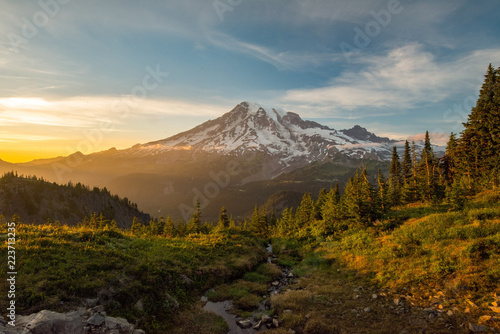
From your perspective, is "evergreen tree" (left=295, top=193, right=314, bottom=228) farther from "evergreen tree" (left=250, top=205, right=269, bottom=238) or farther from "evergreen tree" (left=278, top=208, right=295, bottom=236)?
"evergreen tree" (left=250, top=205, right=269, bottom=238)

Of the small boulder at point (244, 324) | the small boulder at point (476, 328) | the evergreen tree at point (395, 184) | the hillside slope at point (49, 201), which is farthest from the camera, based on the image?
the hillside slope at point (49, 201)

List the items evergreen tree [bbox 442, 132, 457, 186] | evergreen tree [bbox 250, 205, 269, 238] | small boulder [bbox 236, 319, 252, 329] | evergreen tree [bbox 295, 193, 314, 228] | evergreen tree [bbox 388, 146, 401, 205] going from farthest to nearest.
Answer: evergreen tree [bbox 250, 205, 269, 238] → evergreen tree [bbox 295, 193, 314, 228] → evergreen tree [bbox 442, 132, 457, 186] → evergreen tree [bbox 388, 146, 401, 205] → small boulder [bbox 236, 319, 252, 329]

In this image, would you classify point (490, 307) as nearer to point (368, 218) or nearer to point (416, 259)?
point (416, 259)

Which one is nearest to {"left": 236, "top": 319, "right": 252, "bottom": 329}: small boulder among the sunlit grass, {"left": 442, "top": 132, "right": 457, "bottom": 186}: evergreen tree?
the sunlit grass

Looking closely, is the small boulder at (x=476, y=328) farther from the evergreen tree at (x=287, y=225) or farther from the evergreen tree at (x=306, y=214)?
the evergreen tree at (x=287, y=225)

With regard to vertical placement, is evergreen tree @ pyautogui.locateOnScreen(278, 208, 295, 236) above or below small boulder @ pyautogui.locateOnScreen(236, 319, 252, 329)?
below

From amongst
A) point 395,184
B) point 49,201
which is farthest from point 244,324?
point 49,201

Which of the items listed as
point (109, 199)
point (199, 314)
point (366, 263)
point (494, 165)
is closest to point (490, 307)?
point (366, 263)

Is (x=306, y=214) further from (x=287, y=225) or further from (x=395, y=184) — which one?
(x=395, y=184)

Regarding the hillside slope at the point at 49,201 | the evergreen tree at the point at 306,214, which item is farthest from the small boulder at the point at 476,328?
the hillside slope at the point at 49,201

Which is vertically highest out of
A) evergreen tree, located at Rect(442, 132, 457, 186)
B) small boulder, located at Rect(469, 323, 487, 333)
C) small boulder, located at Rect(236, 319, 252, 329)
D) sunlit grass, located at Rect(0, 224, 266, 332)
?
evergreen tree, located at Rect(442, 132, 457, 186)

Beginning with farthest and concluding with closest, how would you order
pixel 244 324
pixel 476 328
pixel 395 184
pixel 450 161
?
pixel 395 184
pixel 450 161
pixel 244 324
pixel 476 328

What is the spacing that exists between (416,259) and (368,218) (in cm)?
1320

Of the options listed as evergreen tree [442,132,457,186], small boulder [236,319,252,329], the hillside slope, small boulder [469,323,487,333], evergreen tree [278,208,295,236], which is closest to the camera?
small boulder [469,323,487,333]
